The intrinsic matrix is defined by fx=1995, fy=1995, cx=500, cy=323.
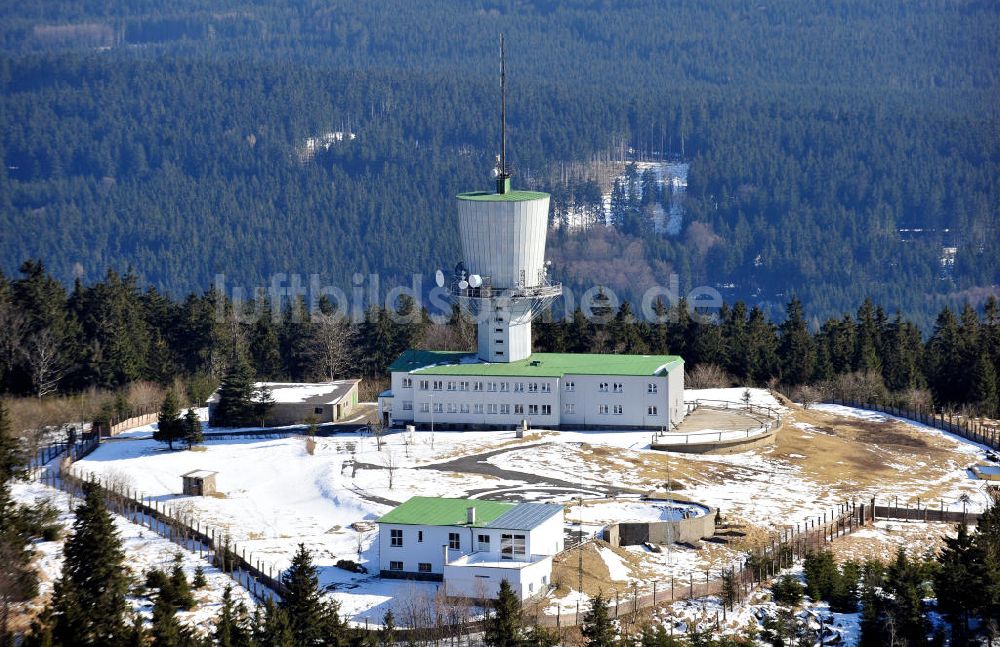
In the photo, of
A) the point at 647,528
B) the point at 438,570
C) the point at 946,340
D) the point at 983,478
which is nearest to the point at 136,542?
the point at 438,570

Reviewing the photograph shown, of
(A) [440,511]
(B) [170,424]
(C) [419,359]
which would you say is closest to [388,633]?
(A) [440,511]

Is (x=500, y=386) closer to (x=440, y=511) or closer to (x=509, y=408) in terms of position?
(x=509, y=408)

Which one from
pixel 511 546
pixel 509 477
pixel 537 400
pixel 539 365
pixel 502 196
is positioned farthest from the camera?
pixel 502 196

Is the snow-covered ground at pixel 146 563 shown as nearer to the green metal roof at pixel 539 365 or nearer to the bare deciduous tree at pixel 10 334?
the green metal roof at pixel 539 365

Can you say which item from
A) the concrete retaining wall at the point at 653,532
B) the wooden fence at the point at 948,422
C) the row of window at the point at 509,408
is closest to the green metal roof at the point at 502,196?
the row of window at the point at 509,408

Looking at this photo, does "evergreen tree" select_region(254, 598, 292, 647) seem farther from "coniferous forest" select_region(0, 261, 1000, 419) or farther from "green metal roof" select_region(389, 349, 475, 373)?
"coniferous forest" select_region(0, 261, 1000, 419)

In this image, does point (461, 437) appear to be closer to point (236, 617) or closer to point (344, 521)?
point (344, 521)
